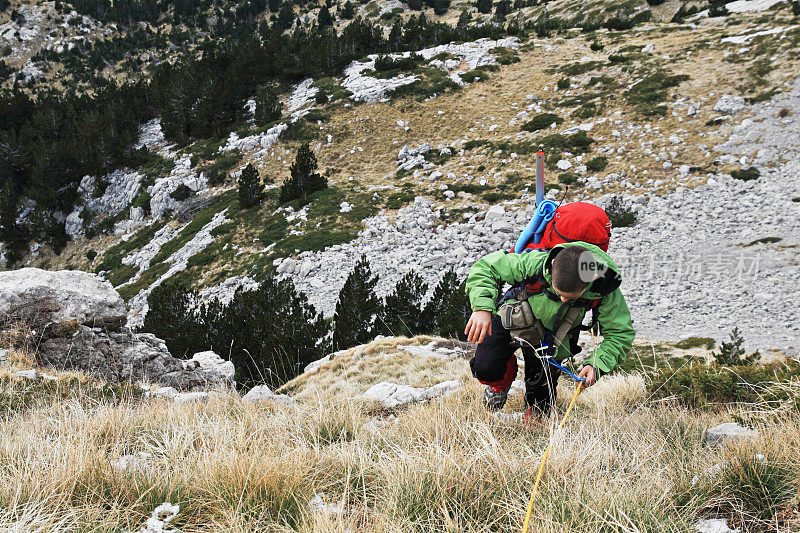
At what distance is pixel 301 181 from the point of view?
17812mm

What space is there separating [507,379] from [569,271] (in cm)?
109

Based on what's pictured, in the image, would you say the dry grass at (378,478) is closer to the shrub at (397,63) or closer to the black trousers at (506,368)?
the black trousers at (506,368)

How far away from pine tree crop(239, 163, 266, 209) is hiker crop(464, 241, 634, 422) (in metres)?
16.8

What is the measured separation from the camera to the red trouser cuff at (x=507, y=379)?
9.25 feet

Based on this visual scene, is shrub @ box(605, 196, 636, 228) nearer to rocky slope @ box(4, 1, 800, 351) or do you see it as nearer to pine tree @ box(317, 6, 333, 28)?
rocky slope @ box(4, 1, 800, 351)

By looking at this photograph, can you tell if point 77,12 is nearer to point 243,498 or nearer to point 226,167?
point 226,167

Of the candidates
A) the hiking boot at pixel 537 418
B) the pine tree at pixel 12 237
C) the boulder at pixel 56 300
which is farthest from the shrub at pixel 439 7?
the hiking boot at pixel 537 418

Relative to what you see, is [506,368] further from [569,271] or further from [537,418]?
[569,271]

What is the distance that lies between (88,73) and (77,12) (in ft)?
59.5

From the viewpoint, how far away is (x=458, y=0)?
5359 cm

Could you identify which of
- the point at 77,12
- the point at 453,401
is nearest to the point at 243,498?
the point at 453,401

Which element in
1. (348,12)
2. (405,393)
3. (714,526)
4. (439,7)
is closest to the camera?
(714,526)

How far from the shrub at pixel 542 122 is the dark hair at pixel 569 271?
18009 mm

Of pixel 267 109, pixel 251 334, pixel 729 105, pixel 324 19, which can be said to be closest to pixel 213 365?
pixel 251 334
